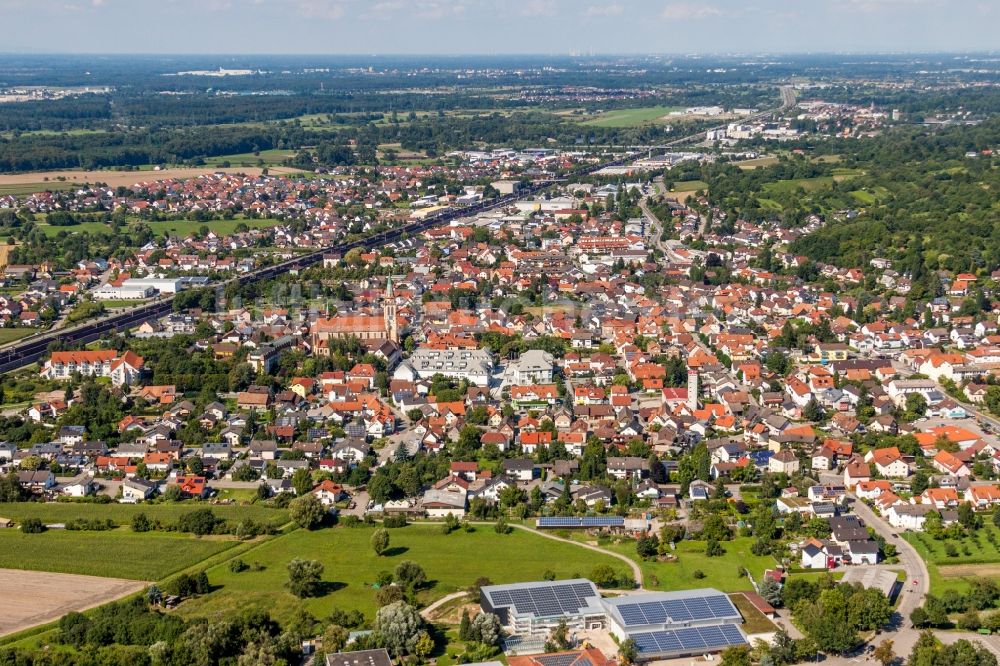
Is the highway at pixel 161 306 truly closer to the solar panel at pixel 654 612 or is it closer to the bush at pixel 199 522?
the bush at pixel 199 522

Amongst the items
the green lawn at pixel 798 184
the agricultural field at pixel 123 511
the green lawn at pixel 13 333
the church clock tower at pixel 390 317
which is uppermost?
the green lawn at pixel 798 184

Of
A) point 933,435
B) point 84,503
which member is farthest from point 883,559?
point 84,503

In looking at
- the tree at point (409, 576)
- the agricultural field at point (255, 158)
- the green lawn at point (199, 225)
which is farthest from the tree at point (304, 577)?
the agricultural field at point (255, 158)

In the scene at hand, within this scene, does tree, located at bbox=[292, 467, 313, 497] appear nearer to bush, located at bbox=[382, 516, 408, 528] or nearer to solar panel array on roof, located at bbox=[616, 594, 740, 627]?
bush, located at bbox=[382, 516, 408, 528]

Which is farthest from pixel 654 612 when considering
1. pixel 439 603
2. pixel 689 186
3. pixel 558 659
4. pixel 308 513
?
pixel 689 186

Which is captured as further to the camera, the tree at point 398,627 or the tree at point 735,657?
the tree at point 398,627

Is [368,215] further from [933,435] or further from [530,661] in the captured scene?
[530,661]

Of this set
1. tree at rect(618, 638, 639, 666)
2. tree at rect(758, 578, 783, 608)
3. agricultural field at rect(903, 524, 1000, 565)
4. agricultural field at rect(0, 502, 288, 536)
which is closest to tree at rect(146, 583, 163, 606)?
agricultural field at rect(0, 502, 288, 536)

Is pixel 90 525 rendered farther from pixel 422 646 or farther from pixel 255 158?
pixel 255 158
